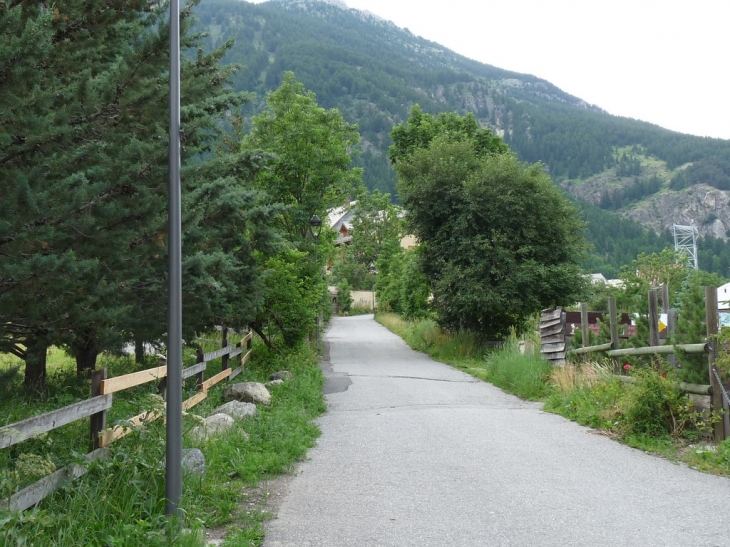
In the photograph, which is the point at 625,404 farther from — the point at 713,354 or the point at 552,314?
the point at 552,314

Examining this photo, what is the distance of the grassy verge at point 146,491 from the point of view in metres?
4.77

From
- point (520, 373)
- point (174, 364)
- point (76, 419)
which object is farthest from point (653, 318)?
point (76, 419)

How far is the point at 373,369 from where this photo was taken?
2317 centimetres

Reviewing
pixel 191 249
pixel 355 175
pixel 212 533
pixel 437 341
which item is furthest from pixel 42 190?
pixel 437 341

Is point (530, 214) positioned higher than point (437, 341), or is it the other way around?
point (530, 214)

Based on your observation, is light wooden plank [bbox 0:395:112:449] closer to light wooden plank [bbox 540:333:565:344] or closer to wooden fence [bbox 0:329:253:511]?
wooden fence [bbox 0:329:253:511]

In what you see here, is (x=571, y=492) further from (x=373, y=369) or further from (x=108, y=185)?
(x=373, y=369)

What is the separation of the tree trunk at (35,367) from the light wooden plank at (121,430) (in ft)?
15.3

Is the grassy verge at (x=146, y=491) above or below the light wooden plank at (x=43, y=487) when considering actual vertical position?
below

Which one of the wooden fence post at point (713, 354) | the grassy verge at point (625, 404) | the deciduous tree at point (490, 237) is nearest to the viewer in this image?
the wooden fence post at point (713, 354)

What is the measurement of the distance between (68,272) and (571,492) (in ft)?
18.6

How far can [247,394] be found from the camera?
502 inches

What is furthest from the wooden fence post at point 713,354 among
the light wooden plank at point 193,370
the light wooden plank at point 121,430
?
the light wooden plank at point 193,370

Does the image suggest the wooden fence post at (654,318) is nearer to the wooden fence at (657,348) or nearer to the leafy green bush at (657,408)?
the wooden fence at (657,348)
